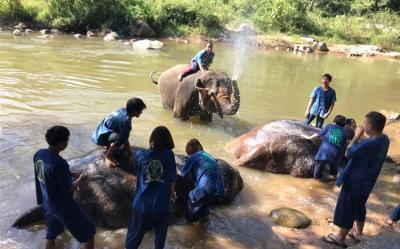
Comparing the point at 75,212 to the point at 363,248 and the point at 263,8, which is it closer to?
the point at 363,248

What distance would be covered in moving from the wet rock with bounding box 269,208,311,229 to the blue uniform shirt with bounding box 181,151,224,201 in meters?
1.01

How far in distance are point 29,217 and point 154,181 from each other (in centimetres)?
203

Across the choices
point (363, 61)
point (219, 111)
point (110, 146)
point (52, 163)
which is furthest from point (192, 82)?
point (363, 61)

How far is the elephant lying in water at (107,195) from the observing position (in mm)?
5418

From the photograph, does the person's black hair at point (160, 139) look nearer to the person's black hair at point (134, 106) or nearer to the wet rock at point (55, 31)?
the person's black hair at point (134, 106)

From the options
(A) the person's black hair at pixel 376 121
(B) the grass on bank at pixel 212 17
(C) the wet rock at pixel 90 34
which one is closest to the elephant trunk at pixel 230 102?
(A) the person's black hair at pixel 376 121

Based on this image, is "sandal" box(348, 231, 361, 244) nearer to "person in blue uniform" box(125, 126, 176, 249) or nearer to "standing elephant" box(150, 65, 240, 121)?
"person in blue uniform" box(125, 126, 176, 249)

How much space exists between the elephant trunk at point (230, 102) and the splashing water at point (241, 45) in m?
9.10

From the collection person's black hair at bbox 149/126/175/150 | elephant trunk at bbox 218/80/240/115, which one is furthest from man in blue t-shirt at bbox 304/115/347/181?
person's black hair at bbox 149/126/175/150

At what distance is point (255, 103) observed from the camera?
1289 cm

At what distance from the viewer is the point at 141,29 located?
27.0 metres

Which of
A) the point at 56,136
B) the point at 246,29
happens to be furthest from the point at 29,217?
the point at 246,29

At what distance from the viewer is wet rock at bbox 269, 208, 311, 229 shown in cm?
578

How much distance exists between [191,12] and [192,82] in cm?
2180
